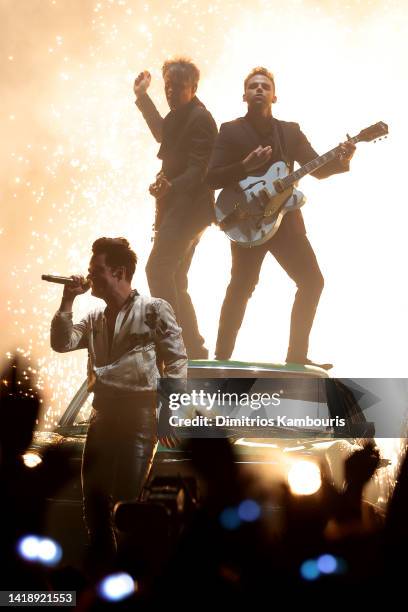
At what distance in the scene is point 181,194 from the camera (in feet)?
24.3

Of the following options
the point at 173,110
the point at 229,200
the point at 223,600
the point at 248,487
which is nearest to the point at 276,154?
the point at 229,200

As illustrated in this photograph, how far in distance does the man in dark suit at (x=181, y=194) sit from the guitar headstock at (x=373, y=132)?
1563 mm

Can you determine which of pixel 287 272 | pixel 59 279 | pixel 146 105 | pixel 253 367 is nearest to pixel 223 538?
pixel 59 279

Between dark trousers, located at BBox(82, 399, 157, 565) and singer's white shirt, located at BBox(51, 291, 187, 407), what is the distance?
10cm

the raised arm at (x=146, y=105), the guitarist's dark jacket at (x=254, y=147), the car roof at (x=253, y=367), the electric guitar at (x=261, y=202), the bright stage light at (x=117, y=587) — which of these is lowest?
the bright stage light at (x=117, y=587)

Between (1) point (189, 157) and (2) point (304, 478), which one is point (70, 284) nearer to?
(2) point (304, 478)

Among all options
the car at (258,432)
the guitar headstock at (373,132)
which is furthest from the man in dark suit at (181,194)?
the car at (258,432)

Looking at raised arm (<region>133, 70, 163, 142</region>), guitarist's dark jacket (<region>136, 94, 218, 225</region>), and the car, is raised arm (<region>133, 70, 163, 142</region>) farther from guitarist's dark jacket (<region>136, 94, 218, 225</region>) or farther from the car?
the car

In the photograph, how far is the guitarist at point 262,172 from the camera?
6.99 meters

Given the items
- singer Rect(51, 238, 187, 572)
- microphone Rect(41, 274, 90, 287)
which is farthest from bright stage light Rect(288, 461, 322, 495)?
microphone Rect(41, 274, 90, 287)

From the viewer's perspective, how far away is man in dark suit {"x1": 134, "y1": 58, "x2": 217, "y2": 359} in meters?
7.16

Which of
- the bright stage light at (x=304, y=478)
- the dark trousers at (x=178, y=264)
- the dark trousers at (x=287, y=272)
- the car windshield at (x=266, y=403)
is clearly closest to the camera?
the bright stage light at (x=304, y=478)

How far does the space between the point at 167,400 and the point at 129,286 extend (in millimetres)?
623

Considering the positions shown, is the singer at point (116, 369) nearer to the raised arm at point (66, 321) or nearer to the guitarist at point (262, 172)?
the raised arm at point (66, 321)
